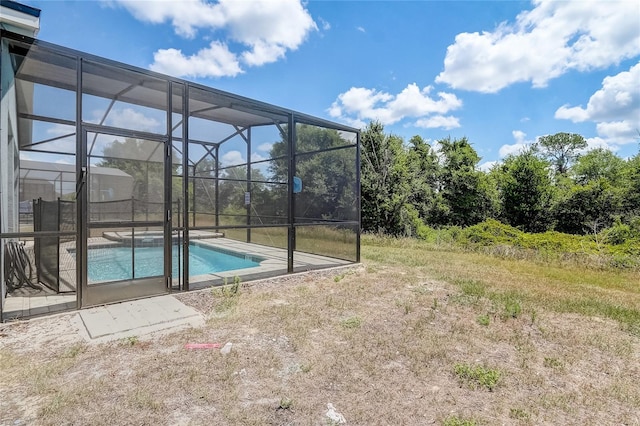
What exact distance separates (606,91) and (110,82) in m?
31.9

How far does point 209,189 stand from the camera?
6.57m

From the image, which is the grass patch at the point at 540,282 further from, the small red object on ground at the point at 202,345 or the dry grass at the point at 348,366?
the small red object on ground at the point at 202,345

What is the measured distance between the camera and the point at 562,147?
28891 mm

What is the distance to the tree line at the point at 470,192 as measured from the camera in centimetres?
1413

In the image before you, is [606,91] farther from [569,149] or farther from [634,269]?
[634,269]

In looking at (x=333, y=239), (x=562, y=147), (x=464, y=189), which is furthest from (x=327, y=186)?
(x=562, y=147)

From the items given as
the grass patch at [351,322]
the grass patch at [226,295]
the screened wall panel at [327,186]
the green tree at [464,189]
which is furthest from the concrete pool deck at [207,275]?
the green tree at [464,189]

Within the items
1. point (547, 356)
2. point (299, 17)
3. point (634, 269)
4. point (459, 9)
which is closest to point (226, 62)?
point (299, 17)

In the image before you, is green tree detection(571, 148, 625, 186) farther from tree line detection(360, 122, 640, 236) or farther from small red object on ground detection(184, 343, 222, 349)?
small red object on ground detection(184, 343, 222, 349)

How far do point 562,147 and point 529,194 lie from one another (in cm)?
1593

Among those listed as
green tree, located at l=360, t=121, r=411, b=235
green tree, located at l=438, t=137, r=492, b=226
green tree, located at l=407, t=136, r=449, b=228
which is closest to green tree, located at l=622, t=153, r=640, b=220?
green tree, located at l=438, t=137, r=492, b=226

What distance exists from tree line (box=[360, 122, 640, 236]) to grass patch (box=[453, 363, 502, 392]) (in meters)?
11.6

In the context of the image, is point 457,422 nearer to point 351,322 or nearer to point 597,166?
point 351,322

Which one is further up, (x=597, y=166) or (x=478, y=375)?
(x=597, y=166)
